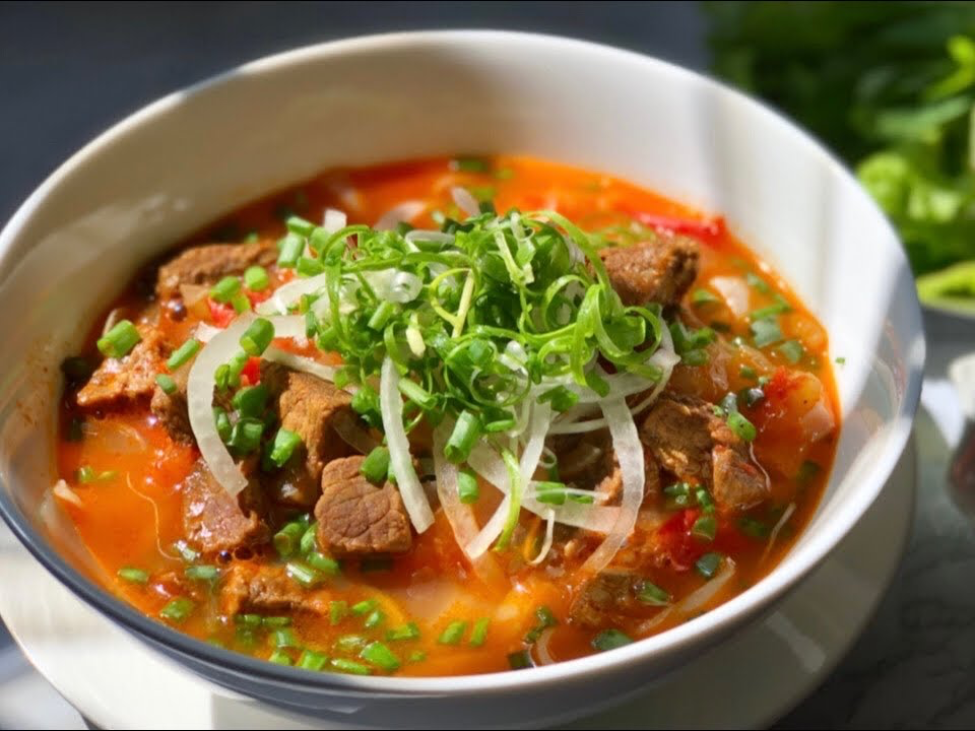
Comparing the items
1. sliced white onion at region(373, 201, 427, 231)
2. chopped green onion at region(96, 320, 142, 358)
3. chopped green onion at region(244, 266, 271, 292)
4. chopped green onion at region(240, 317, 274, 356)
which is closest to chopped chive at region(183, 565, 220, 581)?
chopped green onion at region(240, 317, 274, 356)

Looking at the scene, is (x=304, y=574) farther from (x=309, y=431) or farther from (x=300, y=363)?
(x=300, y=363)

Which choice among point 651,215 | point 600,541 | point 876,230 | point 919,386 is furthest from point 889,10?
point 600,541

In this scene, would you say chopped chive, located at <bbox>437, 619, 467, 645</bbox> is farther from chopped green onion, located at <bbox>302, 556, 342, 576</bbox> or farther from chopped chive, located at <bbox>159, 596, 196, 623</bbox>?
chopped chive, located at <bbox>159, 596, 196, 623</bbox>

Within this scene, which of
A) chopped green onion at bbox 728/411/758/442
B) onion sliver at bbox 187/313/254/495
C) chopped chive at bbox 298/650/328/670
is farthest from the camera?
chopped green onion at bbox 728/411/758/442

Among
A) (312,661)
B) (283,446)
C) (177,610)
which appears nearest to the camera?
(312,661)

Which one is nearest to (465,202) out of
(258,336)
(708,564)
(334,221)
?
(334,221)
